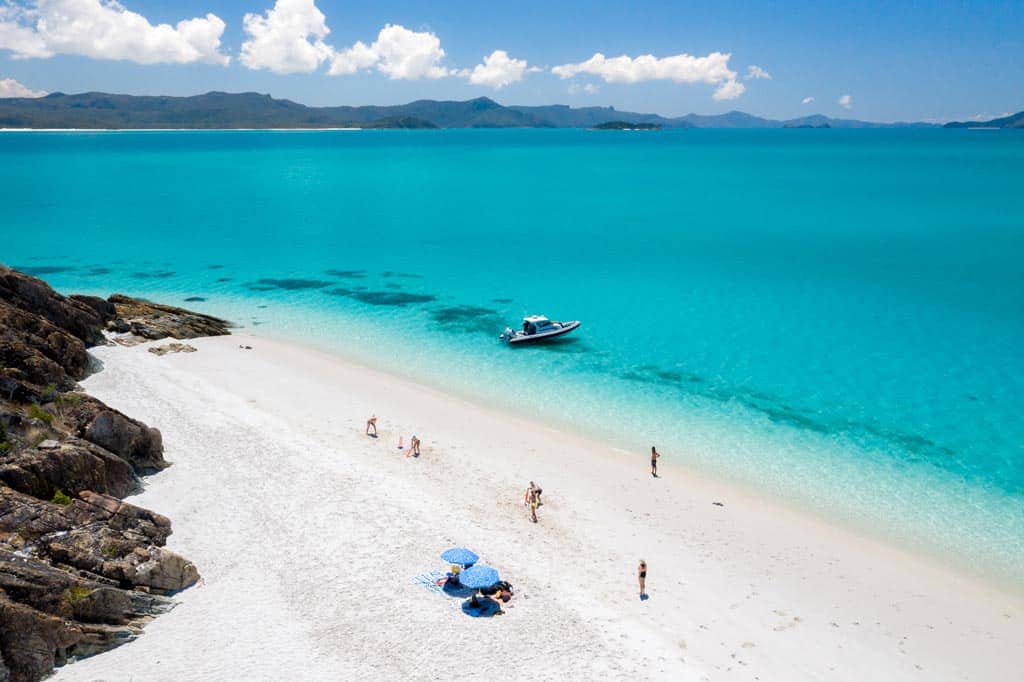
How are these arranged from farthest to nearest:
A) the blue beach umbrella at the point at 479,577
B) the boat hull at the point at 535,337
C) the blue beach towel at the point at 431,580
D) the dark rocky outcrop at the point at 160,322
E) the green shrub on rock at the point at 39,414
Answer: the boat hull at the point at 535,337 < the dark rocky outcrop at the point at 160,322 < the green shrub on rock at the point at 39,414 < the blue beach towel at the point at 431,580 < the blue beach umbrella at the point at 479,577

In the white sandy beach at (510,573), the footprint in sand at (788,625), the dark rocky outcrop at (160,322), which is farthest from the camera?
the dark rocky outcrop at (160,322)

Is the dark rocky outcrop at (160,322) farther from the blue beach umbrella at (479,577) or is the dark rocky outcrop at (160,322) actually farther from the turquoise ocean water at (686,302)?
→ the blue beach umbrella at (479,577)

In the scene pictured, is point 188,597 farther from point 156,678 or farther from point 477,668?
point 477,668

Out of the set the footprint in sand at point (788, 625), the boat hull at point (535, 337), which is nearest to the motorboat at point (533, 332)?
the boat hull at point (535, 337)

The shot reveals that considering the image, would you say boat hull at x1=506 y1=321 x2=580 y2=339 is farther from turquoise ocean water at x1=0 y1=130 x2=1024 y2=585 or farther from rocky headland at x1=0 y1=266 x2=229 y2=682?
rocky headland at x1=0 y1=266 x2=229 y2=682

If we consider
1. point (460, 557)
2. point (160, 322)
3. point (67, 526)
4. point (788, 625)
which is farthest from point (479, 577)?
point (160, 322)

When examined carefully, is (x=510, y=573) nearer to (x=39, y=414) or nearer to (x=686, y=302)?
(x=39, y=414)

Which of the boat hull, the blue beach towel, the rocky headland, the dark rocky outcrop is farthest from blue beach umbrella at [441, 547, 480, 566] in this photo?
the dark rocky outcrop
